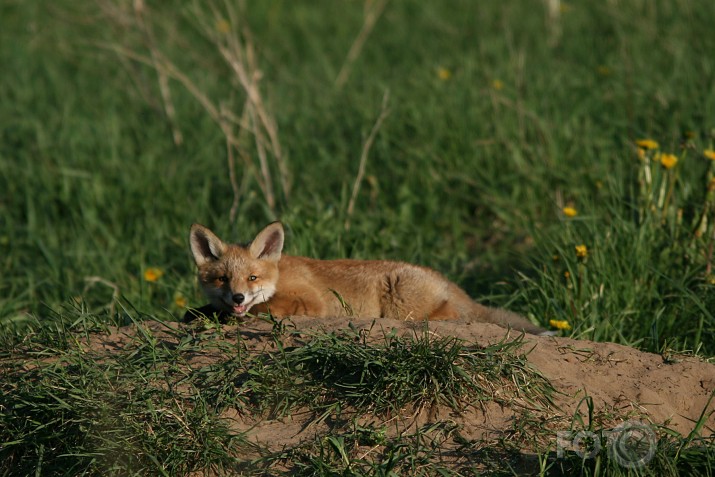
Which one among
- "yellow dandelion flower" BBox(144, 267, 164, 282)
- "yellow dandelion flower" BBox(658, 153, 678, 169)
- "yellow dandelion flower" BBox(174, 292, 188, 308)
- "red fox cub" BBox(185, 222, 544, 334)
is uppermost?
"yellow dandelion flower" BBox(658, 153, 678, 169)

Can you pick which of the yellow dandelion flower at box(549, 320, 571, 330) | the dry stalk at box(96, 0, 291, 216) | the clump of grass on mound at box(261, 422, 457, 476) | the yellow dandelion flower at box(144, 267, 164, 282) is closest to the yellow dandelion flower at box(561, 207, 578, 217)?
the yellow dandelion flower at box(549, 320, 571, 330)

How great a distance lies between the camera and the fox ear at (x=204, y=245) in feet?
18.7

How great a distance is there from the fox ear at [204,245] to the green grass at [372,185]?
0.48 meters

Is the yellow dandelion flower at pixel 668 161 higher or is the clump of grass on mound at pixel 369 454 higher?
the yellow dandelion flower at pixel 668 161

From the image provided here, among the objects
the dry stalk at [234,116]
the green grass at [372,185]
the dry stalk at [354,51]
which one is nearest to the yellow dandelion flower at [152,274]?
the green grass at [372,185]

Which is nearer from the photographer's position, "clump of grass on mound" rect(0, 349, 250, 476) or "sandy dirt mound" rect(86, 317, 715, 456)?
"clump of grass on mound" rect(0, 349, 250, 476)

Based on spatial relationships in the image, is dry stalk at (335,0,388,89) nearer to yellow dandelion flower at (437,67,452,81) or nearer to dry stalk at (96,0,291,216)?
yellow dandelion flower at (437,67,452,81)

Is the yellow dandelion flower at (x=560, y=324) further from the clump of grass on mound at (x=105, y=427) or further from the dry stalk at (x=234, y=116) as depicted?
the dry stalk at (x=234, y=116)

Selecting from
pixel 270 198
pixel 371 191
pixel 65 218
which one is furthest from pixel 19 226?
pixel 371 191

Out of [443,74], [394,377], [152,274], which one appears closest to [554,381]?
[394,377]

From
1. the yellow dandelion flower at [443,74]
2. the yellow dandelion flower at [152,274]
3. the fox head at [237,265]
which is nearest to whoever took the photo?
the fox head at [237,265]

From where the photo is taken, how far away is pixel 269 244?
577 centimetres

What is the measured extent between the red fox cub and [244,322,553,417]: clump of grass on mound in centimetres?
107

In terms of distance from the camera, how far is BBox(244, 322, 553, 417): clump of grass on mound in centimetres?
428
